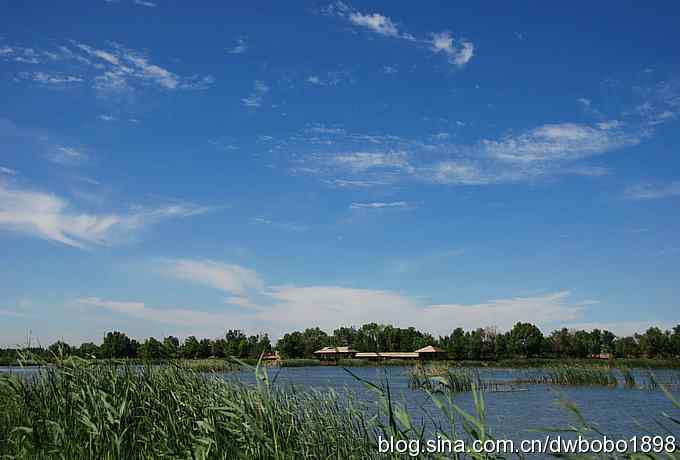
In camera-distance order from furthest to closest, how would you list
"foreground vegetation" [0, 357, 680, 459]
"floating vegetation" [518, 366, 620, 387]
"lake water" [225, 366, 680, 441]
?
"floating vegetation" [518, 366, 620, 387] < "lake water" [225, 366, 680, 441] < "foreground vegetation" [0, 357, 680, 459]

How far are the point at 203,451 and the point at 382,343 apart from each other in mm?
96422

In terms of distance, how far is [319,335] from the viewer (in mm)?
105812

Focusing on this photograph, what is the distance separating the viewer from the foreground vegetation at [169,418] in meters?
6.33

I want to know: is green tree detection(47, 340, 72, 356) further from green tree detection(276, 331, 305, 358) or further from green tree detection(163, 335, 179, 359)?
green tree detection(276, 331, 305, 358)

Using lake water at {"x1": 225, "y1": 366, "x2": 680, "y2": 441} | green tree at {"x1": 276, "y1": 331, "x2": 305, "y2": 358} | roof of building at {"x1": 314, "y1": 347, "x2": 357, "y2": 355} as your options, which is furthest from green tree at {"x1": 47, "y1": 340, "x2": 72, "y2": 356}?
green tree at {"x1": 276, "y1": 331, "x2": 305, "y2": 358}

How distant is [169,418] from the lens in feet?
23.7

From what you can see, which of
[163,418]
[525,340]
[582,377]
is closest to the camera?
[163,418]

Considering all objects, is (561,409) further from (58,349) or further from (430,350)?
(430,350)

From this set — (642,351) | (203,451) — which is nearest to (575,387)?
(203,451)

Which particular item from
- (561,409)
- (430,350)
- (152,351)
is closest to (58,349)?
(152,351)

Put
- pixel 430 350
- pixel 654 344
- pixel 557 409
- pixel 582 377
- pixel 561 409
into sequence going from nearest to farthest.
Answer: pixel 561 409 → pixel 557 409 → pixel 582 377 → pixel 654 344 → pixel 430 350

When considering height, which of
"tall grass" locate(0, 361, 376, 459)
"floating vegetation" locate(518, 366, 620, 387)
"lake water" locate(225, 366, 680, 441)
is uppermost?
"tall grass" locate(0, 361, 376, 459)

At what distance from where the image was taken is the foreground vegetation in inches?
249

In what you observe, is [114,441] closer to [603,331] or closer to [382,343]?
[382,343]
